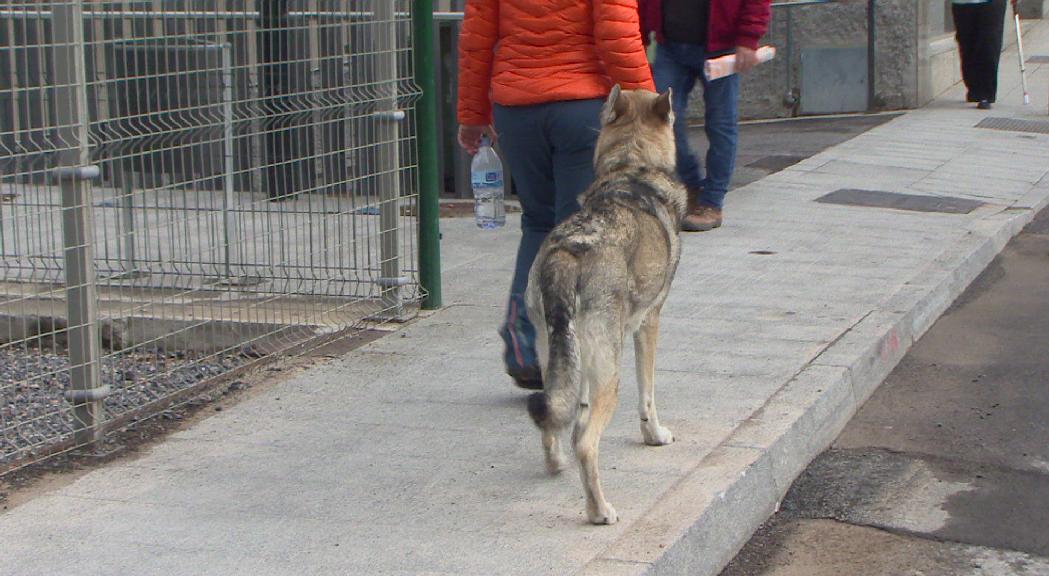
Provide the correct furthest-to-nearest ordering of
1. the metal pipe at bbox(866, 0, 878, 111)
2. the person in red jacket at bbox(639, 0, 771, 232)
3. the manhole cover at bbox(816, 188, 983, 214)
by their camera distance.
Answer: the metal pipe at bbox(866, 0, 878, 111) → the manhole cover at bbox(816, 188, 983, 214) → the person in red jacket at bbox(639, 0, 771, 232)

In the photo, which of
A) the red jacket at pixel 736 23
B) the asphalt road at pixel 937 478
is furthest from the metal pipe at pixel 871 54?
the asphalt road at pixel 937 478

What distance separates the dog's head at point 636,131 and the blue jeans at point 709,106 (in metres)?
4.25

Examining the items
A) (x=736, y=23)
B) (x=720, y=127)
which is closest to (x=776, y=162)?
(x=720, y=127)

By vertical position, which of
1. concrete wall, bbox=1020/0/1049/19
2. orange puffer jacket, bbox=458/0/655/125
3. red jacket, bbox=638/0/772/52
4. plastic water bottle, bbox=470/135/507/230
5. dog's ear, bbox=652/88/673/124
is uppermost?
concrete wall, bbox=1020/0/1049/19

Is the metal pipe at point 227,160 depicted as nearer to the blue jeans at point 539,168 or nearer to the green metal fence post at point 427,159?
the green metal fence post at point 427,159

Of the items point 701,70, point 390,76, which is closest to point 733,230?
point 701,70

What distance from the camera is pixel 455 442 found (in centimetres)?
530

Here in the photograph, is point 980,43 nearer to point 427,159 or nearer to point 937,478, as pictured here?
point 427,159

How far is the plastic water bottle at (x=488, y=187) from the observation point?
6859 millimetres

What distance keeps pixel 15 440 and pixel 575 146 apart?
249cm

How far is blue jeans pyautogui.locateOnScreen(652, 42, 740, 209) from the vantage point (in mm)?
9461

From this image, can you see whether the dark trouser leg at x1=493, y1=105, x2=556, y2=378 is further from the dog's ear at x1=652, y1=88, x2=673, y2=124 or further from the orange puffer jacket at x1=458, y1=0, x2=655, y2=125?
the dog's ear at x1=652, y1=88, x2=673, y2=124

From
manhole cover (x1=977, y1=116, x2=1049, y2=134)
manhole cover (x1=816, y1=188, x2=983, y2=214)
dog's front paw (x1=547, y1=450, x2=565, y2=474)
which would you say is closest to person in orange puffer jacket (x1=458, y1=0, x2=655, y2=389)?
dog's front paw (x1=547, y1=450, x2=565, y2=474)

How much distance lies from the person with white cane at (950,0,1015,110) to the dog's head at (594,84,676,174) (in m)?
11.7
